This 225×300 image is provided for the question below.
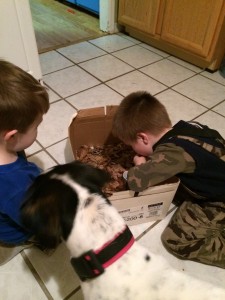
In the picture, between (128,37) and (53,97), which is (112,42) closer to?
(128,37)

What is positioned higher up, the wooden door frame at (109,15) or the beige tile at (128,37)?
the wooden door frame at (109,15)

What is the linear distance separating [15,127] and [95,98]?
41.8 inches

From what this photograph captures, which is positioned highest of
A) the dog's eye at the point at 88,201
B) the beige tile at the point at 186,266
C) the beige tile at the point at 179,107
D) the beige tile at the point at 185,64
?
the dog's eye at the point at 88,201

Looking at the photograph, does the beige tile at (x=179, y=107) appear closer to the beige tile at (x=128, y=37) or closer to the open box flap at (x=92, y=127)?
the open box flap at (x=92, y=127)

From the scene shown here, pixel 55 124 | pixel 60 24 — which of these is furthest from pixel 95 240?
pixel 60 24

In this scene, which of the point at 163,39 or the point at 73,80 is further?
the point at 163,39

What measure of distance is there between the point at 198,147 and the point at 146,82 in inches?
44.2

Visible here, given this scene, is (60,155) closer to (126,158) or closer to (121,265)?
(126,158)

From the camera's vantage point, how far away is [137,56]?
91.7 inches

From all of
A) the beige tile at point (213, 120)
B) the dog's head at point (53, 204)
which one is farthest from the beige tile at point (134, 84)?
the dog's head at point (53, 204)

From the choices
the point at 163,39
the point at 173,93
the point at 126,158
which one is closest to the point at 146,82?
the point at 173,93

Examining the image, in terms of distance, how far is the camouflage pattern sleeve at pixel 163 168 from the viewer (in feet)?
3.23

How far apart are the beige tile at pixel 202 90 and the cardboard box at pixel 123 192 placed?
30.4 inches

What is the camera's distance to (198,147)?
1.00 meters
